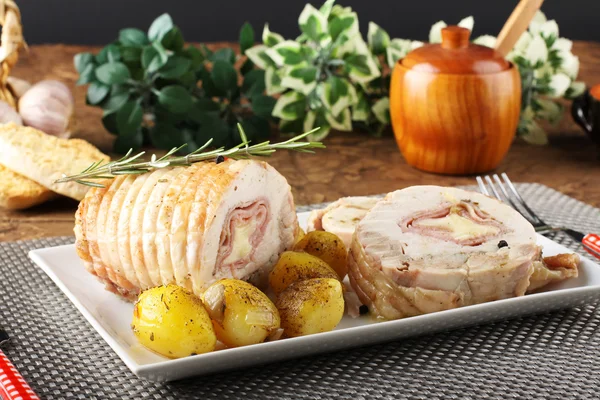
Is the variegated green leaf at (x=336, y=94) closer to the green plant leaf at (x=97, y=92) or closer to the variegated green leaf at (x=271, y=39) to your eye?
the variegated green leaf at (x=271, y=39)

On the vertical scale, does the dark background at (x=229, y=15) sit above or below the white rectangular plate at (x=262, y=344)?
below

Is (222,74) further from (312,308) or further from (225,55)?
(312,308)

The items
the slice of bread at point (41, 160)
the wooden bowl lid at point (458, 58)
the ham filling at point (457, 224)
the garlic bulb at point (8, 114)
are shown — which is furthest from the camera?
the garlic bulb at point (8, 114)

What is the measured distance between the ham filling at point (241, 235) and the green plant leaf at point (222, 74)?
5.83ft

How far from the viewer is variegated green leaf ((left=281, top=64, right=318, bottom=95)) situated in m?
3.77

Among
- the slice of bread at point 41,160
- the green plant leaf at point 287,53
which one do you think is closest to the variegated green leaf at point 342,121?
the green plant leaf at point 287,53

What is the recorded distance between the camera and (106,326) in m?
1.95

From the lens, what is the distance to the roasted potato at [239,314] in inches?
69.4

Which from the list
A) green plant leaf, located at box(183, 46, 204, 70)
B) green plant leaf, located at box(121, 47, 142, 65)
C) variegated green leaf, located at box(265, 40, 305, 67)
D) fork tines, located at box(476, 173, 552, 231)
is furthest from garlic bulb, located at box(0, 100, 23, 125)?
fork tines, located at box(476, 173, 552, 231)

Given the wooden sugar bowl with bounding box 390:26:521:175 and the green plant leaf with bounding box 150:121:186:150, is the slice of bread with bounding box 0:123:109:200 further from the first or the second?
the wooden sugar bowl with bounding box 390:26:521:175

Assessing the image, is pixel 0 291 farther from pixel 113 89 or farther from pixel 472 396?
pixel 113 89

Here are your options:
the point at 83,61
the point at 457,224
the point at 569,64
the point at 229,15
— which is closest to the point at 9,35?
the point at 83,61

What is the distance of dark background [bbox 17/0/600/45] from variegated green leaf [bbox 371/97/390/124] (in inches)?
76.8

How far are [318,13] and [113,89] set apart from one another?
3.13 feet
